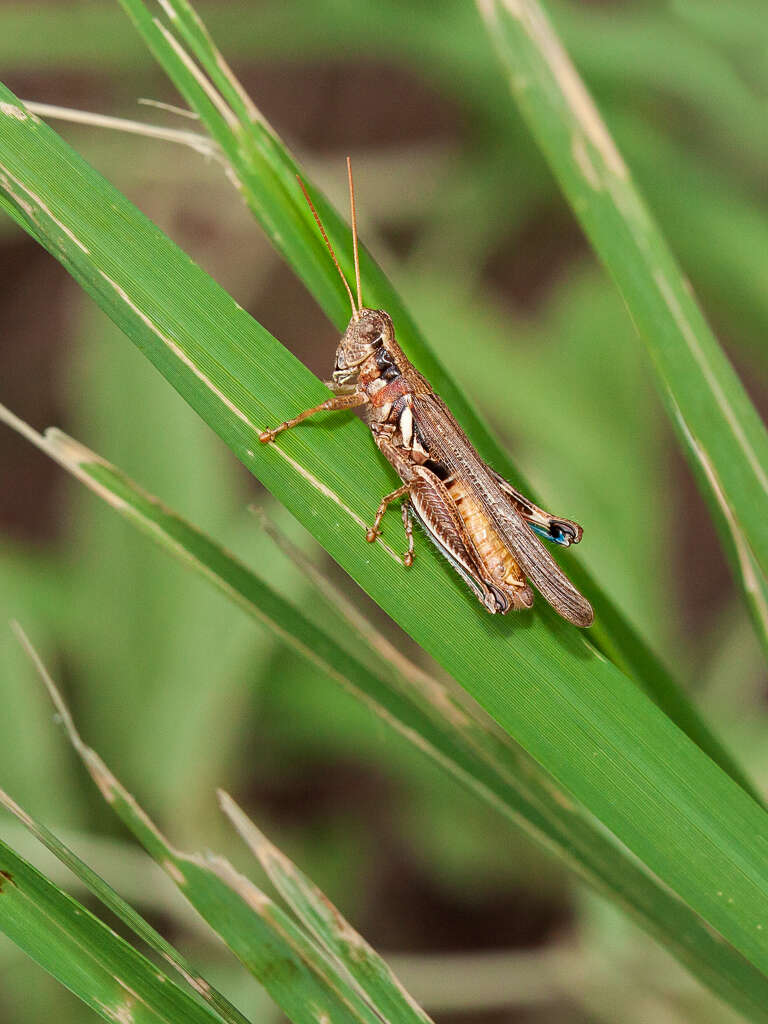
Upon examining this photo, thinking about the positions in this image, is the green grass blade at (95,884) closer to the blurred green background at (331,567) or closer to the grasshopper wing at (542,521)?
the grasshopper wing at (542,521)

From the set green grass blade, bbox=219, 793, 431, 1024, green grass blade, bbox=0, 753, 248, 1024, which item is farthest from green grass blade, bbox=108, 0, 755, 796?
green grass blade, bbox=0, 753, 248, 1024

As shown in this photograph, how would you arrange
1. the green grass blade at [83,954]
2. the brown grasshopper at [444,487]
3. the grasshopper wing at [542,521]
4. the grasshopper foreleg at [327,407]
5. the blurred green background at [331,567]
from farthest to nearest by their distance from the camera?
→ the blurred green background at [331,567]
the grasshopper wing at [542,521]
the brown grasshopper at [444,487]
the grasshopper foreleg at [327,407]
the green grass blade at [83,954]

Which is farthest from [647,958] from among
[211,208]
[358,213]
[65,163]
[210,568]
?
[211,208]

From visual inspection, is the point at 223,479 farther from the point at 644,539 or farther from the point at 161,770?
the point at 644,539

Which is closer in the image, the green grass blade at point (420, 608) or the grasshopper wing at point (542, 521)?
the green grass blade at point (420, 608)

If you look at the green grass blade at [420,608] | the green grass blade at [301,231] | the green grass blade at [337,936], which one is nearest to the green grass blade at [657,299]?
the green grass blade at [301,231]
